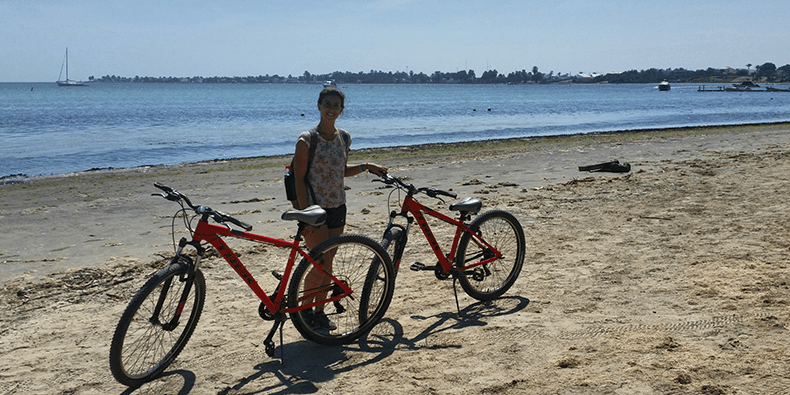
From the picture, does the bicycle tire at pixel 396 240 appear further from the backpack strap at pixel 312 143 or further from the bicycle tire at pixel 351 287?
the backpack strap at pixel 312 143

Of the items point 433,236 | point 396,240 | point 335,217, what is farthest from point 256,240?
point 433,236

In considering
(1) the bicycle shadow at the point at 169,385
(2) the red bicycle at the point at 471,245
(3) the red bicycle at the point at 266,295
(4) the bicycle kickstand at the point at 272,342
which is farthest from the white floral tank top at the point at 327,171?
(1) the bicycle shadow at the point at 169,385

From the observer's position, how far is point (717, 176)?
11523mm

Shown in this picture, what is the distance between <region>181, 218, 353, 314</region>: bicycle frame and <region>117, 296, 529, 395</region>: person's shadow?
0.34 m

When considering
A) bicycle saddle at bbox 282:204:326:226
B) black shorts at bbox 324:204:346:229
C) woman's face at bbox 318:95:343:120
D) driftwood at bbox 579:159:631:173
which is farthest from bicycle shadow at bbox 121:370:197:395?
driftwood at bbox 579:159:631:173

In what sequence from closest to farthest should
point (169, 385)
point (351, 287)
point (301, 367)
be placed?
point (169, 385)
point (301, 367)
point (351, 287)

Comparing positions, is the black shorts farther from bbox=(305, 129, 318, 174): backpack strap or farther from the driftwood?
the driftwood

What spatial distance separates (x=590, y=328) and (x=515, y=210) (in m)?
4.66

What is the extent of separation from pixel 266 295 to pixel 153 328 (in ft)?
2.39

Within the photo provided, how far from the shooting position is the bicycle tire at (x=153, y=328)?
3676mm

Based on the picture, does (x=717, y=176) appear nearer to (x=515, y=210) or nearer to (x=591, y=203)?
(x=591, y=203)

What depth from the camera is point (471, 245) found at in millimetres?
5277

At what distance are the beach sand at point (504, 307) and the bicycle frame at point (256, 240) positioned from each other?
40cm

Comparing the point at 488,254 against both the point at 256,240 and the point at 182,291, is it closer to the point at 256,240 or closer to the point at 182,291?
the point at 256,240
